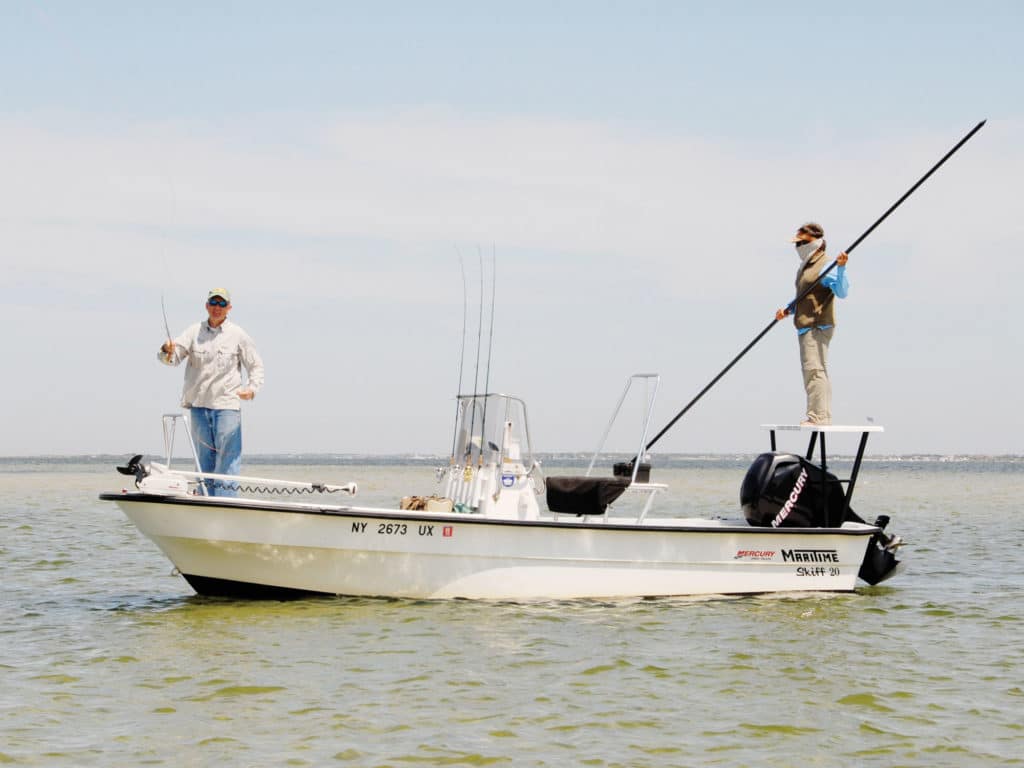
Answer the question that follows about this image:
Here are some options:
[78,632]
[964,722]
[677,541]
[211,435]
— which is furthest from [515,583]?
[964,722]

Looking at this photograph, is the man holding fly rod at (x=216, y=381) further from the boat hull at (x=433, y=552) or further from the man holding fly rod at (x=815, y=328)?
the man holding fly rod at (x=815, y=328)

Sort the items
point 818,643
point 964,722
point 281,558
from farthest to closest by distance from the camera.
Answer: point 281,558 < point 818,643 < point 964,722

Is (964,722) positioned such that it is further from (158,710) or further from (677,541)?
(158,710)

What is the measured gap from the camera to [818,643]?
30.2 feet

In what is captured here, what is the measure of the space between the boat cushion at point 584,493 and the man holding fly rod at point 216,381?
2758 millimetres

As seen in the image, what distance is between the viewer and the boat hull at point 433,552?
33.2ft

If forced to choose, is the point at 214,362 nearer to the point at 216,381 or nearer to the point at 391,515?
the point at 216,381

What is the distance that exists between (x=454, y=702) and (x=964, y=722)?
293cm

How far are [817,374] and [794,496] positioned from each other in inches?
Result: 45.1

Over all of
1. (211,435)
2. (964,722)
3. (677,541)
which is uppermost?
(211,435)

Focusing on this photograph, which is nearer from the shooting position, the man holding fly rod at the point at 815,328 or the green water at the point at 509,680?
the green water at the point at 509,680

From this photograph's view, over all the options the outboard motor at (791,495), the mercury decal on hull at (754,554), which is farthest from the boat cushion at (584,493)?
the outboard motor at (791,495)

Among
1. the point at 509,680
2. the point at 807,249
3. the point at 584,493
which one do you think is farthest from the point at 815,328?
the point at 509,680

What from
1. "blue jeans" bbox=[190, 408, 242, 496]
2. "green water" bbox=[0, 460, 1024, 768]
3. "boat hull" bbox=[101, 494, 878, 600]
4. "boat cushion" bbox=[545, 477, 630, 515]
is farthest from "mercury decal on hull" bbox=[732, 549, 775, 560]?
"blue jeans" bbox=[190, 408, 242, 496]
